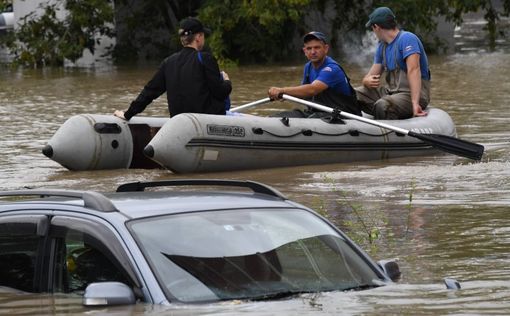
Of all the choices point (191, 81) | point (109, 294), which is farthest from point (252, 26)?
point (109, 294)

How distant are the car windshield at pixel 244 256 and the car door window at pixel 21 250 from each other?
0.55 metres

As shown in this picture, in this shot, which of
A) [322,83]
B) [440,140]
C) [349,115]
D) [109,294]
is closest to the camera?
[109,294]

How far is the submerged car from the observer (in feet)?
18.1

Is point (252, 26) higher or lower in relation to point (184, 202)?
lower

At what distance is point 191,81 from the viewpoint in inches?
572

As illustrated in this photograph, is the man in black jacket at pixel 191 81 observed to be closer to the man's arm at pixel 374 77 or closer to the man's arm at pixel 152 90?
the man's arm at pixel 152 90

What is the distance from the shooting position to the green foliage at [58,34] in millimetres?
34125

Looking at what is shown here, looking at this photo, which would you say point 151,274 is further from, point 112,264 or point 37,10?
point 37,10

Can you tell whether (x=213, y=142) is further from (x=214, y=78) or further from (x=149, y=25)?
(x=149, y=25)

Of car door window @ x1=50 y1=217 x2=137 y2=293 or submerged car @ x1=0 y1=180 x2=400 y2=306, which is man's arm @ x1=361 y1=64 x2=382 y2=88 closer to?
submerged car @ x1=0 y1=180 x2=400 y2=306

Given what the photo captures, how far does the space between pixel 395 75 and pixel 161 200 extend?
399 inches

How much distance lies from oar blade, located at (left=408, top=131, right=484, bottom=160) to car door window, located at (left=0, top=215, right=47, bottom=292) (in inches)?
352

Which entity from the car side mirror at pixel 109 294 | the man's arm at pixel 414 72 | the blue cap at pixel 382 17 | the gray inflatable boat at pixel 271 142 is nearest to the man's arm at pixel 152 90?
the gray inflatable boat at pixel 271 142

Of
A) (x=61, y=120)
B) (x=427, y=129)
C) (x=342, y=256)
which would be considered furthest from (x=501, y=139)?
(x=342, y=256)
